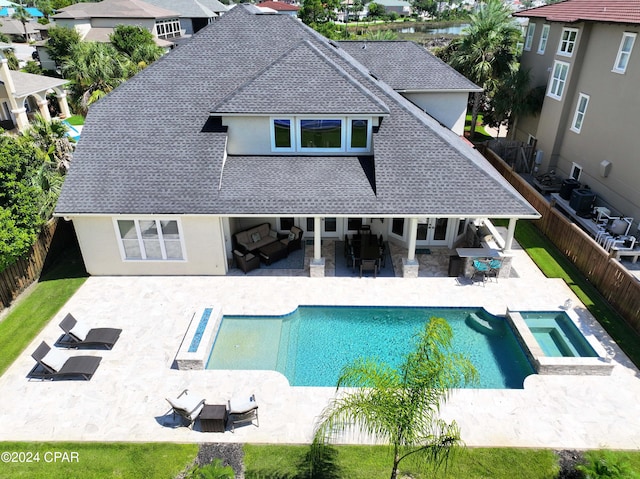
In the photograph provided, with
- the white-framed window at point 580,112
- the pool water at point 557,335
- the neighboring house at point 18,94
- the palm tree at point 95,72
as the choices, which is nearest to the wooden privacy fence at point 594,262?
the pool water at point 557,335

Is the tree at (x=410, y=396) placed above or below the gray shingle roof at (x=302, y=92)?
below

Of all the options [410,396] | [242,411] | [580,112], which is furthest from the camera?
[580,112]

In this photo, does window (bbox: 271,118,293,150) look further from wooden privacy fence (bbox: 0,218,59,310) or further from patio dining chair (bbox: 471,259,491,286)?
wooden privacy fence (bbox: 0,218,59,310)

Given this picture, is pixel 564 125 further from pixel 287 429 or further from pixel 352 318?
pixel 287 429

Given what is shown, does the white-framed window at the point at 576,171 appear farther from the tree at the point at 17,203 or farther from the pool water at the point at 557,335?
the tree at the point at 17,203

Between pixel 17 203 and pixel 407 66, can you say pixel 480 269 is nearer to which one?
pixel 407 66

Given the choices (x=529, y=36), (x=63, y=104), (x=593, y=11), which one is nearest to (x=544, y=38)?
(x=529, y=36)

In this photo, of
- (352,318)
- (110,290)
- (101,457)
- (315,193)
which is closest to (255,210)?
(315,193)
